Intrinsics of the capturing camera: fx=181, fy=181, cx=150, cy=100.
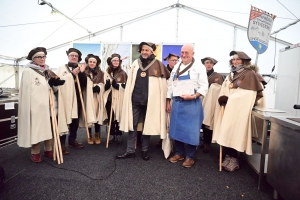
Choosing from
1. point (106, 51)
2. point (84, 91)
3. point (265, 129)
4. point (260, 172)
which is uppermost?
point (106, 51)

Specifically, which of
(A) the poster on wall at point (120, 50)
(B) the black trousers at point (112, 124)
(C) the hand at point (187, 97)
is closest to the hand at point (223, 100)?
(C) the hand at point (187, 97)

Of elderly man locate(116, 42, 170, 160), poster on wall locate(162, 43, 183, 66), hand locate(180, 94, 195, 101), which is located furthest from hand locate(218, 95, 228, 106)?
poster on wall locate(162, 43, 183, 66)

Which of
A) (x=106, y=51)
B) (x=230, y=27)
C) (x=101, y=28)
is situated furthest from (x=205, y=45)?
(x=101, y=28)

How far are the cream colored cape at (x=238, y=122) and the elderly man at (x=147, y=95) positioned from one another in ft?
2.74

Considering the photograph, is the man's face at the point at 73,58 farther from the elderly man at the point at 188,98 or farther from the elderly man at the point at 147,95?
the elderly man at the point at 188,98

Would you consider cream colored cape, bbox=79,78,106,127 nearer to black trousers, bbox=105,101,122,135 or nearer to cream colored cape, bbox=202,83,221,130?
black trousers, bbox=105,101,122,135

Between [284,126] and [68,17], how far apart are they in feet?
19.5

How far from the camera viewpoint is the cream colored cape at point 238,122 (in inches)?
82.1

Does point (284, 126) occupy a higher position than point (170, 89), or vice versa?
point (170, 89)

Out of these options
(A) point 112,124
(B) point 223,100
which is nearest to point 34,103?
(A) point 112,124

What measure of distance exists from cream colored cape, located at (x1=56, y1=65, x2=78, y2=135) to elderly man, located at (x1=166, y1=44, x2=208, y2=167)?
1521 millimetres

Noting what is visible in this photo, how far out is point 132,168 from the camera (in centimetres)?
236

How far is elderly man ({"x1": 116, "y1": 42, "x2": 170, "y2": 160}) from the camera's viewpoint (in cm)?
254

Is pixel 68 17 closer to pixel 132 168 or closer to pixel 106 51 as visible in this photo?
pixel 106 51
